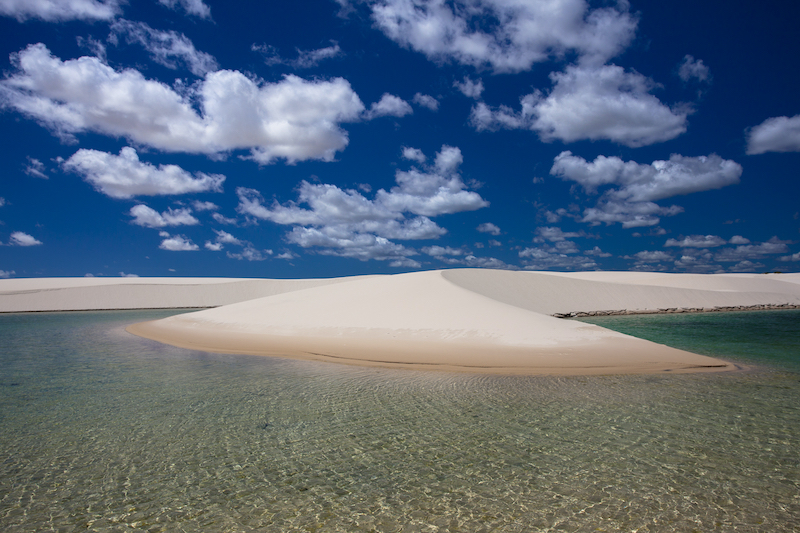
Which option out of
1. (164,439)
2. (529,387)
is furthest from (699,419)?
(164,439)

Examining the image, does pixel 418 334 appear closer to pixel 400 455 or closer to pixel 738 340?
pixel 400 455

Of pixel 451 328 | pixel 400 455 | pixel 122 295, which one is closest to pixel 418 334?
pixel 451 328

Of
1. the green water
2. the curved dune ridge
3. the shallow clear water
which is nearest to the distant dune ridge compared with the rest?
the curved dune ridge

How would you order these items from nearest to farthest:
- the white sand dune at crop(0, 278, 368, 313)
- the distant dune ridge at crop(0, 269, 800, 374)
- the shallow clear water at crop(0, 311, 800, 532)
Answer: the shallow clear water at crop(0, 311, 800, 532) < the distant dune ridge at crop(0, 269, 800, 374) < the white sand dune at crop(0, 278, 368, 313)

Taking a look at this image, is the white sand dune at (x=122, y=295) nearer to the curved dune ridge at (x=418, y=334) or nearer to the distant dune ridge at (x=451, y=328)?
the distant dune ridge at (x=451, y=328)

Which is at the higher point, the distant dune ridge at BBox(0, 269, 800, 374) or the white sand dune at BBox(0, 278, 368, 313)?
the white sand dune at BBox(0, 278, 368, 313)

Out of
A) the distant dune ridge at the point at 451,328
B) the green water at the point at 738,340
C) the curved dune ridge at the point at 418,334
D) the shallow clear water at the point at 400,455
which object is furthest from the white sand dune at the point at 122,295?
the green water at the point at 738,340

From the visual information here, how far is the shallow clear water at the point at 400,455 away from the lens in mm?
4035

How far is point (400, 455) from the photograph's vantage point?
540cm

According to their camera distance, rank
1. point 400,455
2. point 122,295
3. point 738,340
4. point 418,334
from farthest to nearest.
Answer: point 122,295
point 738,340
point 418,334
point 400,455

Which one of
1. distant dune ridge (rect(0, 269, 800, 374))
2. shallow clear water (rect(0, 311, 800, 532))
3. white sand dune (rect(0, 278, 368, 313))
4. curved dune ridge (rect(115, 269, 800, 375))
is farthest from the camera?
white sand dune (rect(0, 278, 368, 313))

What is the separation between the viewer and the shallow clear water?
4035mm

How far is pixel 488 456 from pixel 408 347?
908 centimetres

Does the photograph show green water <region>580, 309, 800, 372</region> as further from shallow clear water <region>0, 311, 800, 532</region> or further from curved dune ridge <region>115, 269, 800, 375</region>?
shallow clear water <region>0, 311, 800, 532</region>
